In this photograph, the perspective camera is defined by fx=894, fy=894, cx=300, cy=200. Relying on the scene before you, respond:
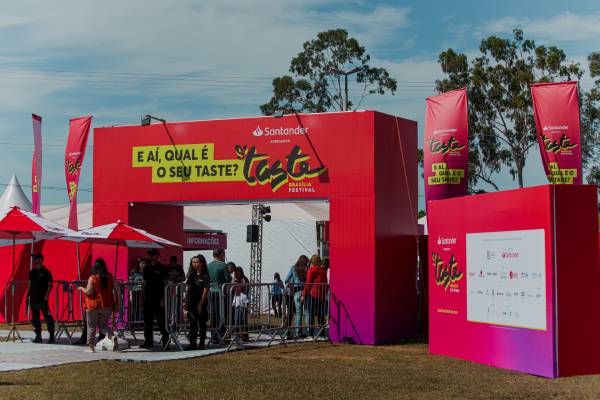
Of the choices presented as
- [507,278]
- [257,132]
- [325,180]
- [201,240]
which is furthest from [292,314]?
[201,240]

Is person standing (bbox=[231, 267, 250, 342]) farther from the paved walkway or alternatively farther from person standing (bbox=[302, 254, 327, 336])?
person standing (bbox=[302, 254, 327, 336])

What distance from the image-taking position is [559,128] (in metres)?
18.8

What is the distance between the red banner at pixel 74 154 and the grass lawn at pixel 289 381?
8.63m

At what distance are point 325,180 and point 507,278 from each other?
19.1 ft

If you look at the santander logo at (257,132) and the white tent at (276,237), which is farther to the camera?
the white tent at (276,237)

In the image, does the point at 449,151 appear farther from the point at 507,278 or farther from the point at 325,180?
the point at 507,278

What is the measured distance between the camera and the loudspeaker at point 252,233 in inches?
1164

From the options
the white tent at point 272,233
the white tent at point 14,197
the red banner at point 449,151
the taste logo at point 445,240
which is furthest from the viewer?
the white tent at point 272,233

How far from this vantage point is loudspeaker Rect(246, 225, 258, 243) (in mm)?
29578

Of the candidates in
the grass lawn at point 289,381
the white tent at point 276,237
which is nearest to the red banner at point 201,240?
the white tent at point 276,237

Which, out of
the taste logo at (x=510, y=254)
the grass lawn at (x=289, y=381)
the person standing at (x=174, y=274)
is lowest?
the grass lawn at (x=289, y=381)

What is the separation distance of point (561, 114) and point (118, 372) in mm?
11293

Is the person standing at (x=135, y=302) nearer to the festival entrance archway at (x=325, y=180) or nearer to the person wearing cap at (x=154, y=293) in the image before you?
the person wearing cap at (x=154, y=293)

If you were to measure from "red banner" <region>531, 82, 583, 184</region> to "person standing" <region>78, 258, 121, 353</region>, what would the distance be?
964 centimetres
